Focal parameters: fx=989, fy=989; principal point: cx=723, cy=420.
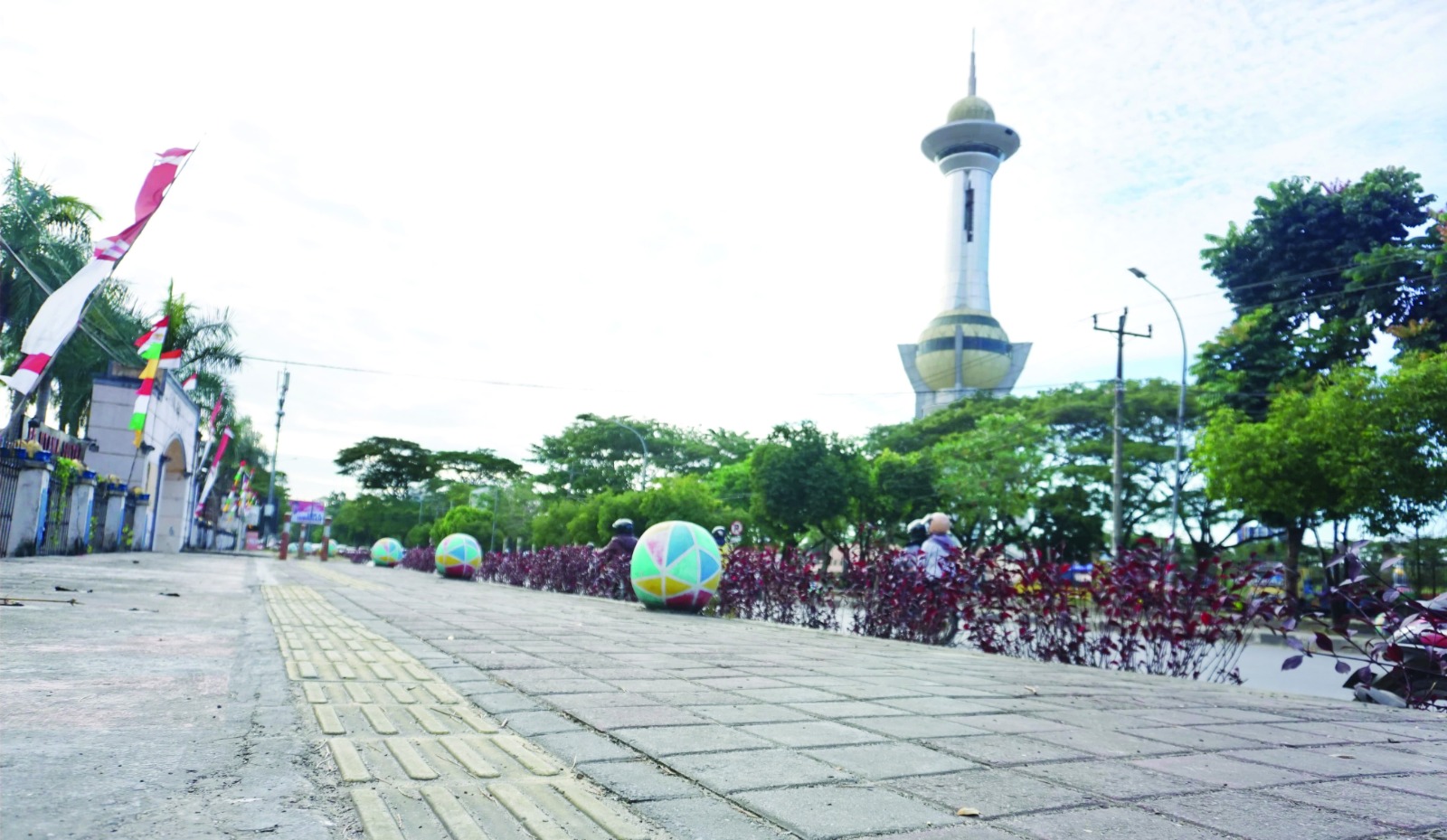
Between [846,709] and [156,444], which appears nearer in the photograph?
[846,709]

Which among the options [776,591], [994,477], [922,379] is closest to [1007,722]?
[776,591]

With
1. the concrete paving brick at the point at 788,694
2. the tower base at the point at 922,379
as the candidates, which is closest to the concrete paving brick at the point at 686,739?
the concrete paving brick at the point at 788,694

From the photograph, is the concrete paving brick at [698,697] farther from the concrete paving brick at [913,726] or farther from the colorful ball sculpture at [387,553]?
the colorful ball sculpture at [387,553]

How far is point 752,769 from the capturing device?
10.6 feet

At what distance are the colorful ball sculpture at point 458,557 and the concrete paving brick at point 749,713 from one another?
24.5m

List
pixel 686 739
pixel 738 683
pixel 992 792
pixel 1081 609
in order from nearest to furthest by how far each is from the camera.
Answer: pixel 992 792, pixel 686 739, pixel 738 683, pixel 1081 609

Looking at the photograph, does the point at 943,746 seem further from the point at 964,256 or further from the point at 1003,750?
the point at 964,256

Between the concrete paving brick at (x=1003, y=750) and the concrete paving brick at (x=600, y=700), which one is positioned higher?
the concrete paving brick at (x=1003, y=750)

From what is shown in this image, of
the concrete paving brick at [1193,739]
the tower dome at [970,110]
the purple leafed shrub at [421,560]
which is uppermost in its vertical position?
the tower dome at [970,110]

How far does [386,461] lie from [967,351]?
5167 cm

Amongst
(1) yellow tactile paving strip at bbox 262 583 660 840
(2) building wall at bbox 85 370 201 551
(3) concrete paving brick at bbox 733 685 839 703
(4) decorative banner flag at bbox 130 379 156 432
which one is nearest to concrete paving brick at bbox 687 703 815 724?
(3) concrete paving brick at bbox 733 685 839 703

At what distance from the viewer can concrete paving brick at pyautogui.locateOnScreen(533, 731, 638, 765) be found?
3.37m

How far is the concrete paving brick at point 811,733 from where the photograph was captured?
3.74m

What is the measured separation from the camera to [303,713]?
157 inches
